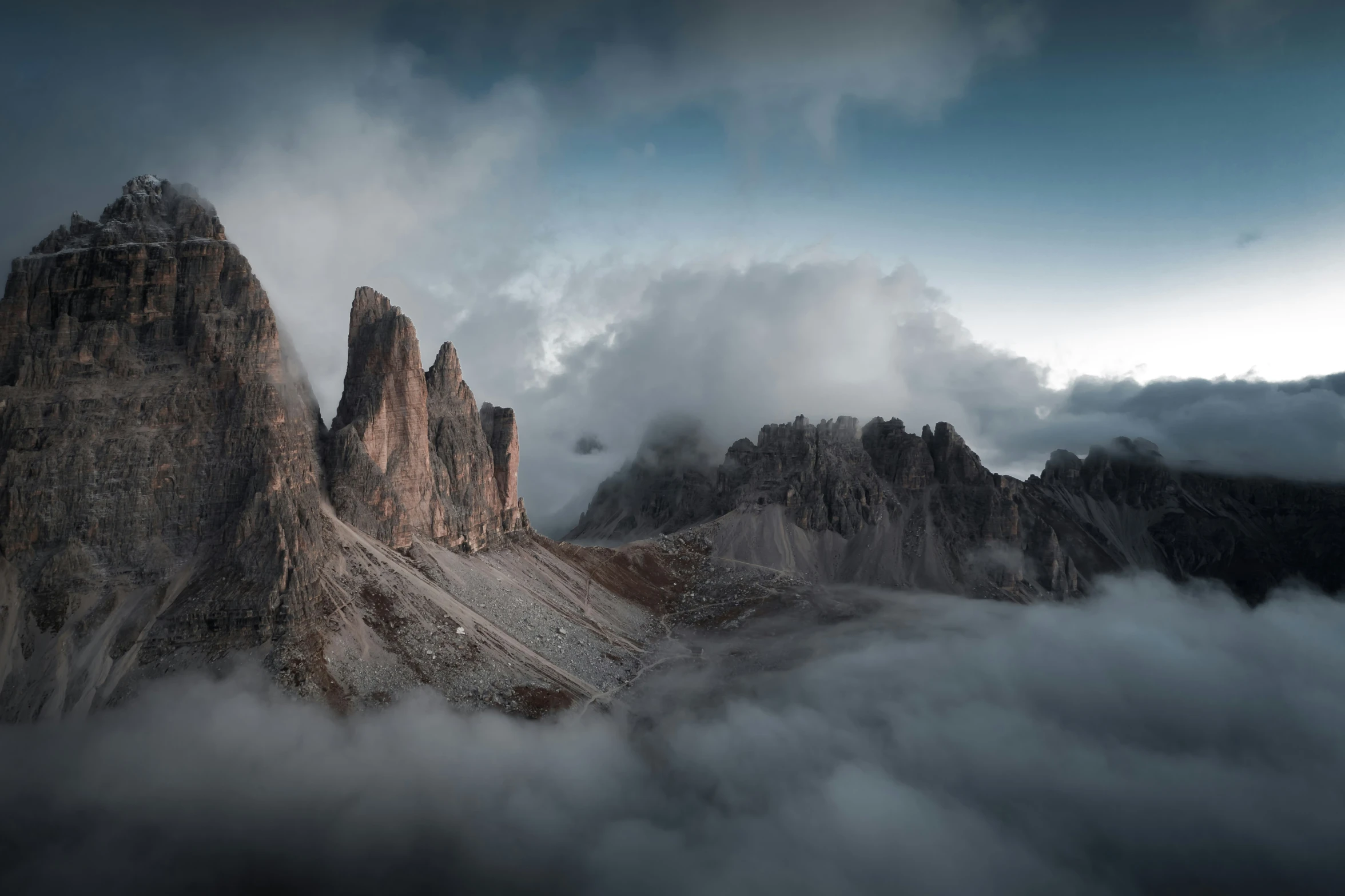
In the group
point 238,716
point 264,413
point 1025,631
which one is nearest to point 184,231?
point 264,413

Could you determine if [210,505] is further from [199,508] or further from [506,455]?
[506,455]

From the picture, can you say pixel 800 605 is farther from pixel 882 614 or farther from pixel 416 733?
pixel 416 733

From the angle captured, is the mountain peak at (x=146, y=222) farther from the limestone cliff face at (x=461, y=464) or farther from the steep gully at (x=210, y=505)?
the limestone cliff face at (x=461, y=464)

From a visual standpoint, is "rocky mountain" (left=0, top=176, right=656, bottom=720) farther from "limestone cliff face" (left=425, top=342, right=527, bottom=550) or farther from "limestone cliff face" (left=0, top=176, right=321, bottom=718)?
"limestone cliff face" (left=425, top=342, right=527, bottom=550)

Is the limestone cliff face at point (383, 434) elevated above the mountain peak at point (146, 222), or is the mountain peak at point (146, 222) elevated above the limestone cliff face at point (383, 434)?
the mountain peak at point (146, 222)

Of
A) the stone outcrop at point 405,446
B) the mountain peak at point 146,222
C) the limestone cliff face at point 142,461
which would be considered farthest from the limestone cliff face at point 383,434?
the mountain peak at point 146,222

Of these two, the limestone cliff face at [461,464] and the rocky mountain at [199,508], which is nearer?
the rocky mountain at [199,508]
